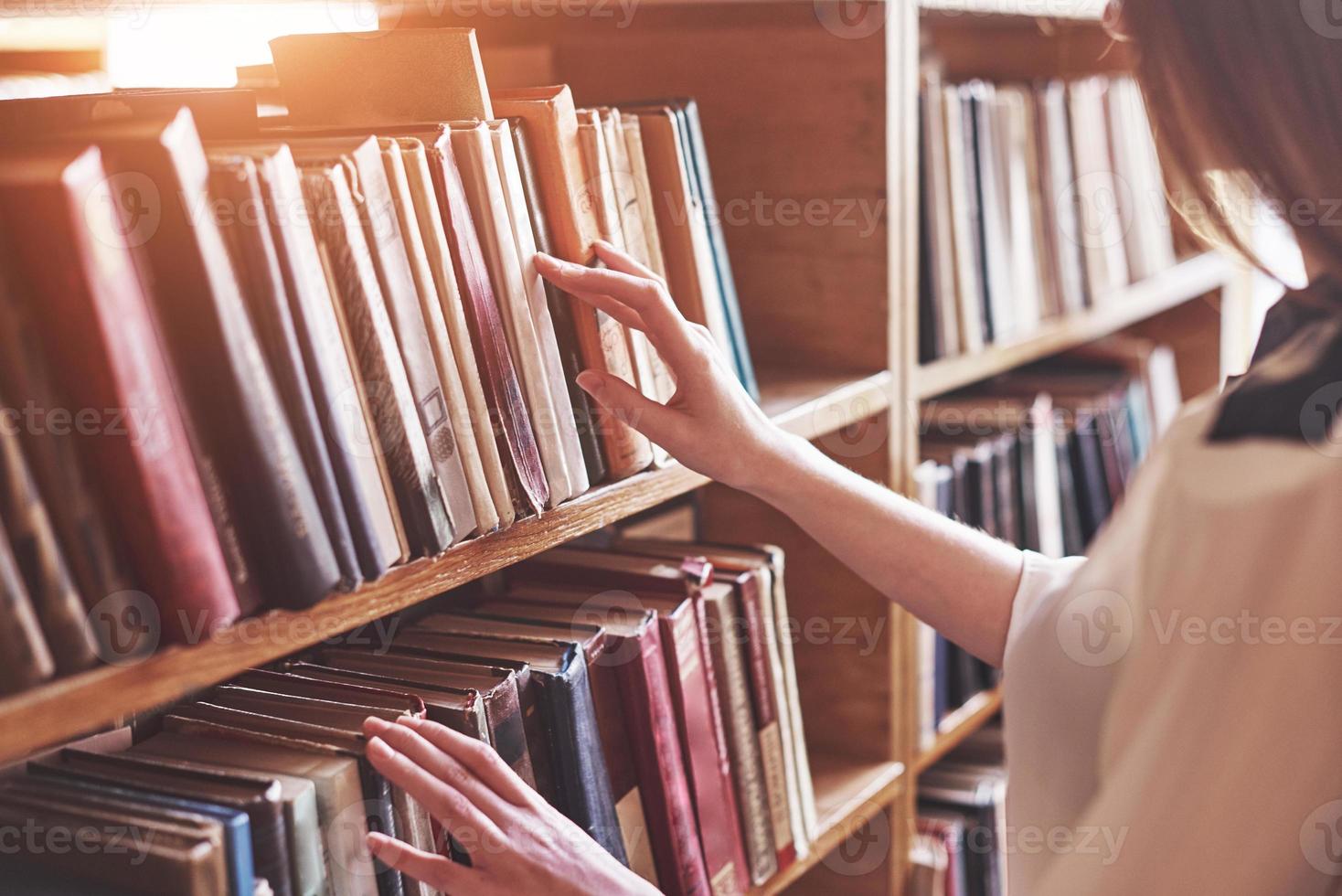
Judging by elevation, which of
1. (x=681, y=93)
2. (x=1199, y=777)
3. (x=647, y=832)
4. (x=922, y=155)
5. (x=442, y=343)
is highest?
(x=681, y=93)

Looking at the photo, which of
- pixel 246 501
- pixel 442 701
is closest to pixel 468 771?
pixel 442 701

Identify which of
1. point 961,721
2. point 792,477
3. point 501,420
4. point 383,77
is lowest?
point 961,721

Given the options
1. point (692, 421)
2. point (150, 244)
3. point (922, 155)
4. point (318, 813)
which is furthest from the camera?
point (922, 155)

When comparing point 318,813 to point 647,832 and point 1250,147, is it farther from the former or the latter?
Result: point 1250,147

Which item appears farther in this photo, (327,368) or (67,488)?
(327,368)

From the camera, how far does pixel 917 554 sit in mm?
1056

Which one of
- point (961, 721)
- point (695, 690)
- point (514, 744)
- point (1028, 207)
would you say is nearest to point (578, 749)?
point (514, 744)

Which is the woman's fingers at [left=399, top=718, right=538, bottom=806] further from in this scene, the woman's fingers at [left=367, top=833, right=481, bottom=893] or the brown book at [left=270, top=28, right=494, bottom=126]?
the brown book at [left=270, top=28, right=494, bottom=126]

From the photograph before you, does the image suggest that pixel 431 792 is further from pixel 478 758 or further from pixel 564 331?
pixel 564 331

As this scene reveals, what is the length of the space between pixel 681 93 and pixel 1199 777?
0.94m

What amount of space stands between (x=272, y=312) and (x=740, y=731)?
60 cm

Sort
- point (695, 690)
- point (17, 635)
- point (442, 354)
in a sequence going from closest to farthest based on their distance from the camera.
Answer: point (17, 635) < point (442, 354) < point (695, 690)

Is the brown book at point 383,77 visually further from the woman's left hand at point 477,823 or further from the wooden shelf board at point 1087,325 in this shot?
the wooden shelf board at point 1087,325

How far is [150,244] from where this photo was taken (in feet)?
1.92
